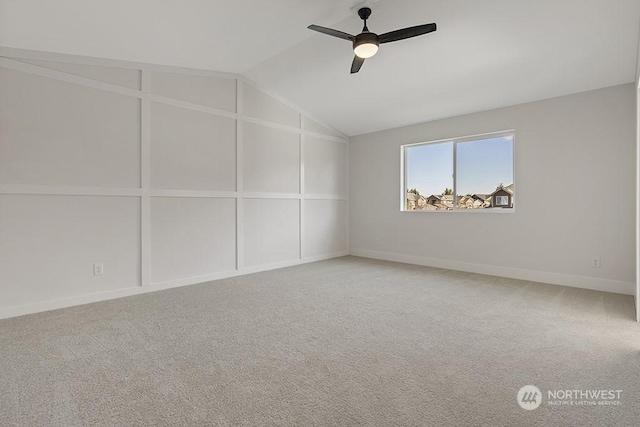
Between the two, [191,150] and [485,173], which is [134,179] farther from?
[485,173]

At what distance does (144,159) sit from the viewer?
12.6 feet

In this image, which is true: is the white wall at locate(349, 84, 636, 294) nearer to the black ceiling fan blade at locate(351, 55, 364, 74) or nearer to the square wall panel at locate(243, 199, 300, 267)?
the square wall panel at locate(243, 199, 300, 267)

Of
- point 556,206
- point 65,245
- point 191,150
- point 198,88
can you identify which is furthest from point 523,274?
point 65,245

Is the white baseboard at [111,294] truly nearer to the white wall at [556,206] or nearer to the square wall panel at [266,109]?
the square wall panel at [266,109]

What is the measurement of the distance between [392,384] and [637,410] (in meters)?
1.22

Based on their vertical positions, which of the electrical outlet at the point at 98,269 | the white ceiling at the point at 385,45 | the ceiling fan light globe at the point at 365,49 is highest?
the white ceiling at the point at 385,45

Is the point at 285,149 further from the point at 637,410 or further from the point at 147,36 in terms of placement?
the point at 637,410

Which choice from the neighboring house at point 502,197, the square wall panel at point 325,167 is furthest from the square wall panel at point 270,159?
the neighboring house at point 502,197

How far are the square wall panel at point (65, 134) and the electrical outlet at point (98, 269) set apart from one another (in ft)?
2.92

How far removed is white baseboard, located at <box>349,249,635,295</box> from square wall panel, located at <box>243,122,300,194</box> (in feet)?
7.49

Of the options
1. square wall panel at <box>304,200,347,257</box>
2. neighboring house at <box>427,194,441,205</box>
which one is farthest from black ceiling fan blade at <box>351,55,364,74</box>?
neighboring house at <box>427,194,441,205</box>

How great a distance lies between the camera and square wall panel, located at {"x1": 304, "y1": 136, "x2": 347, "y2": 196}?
5.87m

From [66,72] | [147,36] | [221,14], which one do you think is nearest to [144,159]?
[66,72]

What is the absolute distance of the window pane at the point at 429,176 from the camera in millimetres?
5375
